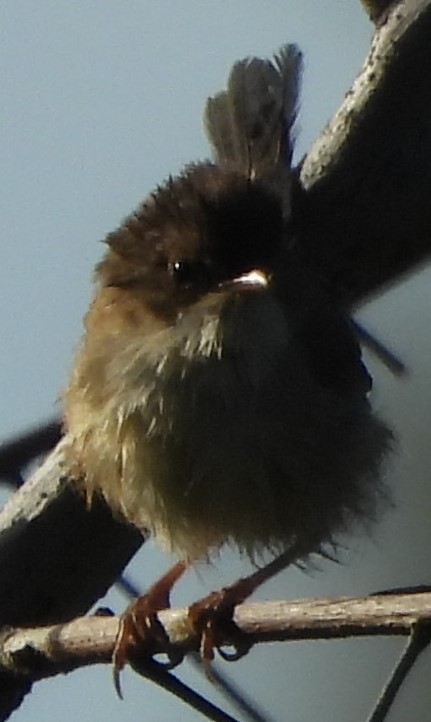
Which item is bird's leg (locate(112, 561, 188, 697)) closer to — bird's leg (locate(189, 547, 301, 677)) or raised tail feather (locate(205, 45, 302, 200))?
bird's leg (locate(189, 547, 301, 677))

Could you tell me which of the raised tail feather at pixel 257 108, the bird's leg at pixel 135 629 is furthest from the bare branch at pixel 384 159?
the bird's leg at pixel 135 629

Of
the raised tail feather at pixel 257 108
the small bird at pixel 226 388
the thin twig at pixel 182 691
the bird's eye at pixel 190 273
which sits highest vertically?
the raised tail feather at pixel 257 108

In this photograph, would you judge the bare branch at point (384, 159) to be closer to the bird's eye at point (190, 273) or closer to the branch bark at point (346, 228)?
the branch bark at point (346, 228)

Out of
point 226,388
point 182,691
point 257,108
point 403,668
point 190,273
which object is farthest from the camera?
point 257,108

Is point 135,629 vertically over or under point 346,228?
under

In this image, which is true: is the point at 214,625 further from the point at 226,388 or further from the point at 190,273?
the point at 190,273

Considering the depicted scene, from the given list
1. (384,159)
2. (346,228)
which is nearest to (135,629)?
(346,228)

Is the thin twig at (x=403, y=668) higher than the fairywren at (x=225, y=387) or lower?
lower

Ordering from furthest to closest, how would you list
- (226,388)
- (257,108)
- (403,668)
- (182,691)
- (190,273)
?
1. (257,108)
2. (190,273)
3. (226,388)
4. (182,691)
5. (403,668)

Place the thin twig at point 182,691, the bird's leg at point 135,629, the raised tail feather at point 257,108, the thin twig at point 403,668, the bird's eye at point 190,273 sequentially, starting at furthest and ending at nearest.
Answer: the raised tail feather at point 257,108 < the bird's eye at point 190,273 < the bird's leg at point 135,629 < the thin twig at point 182,691 < the thin twig at point 403,668
